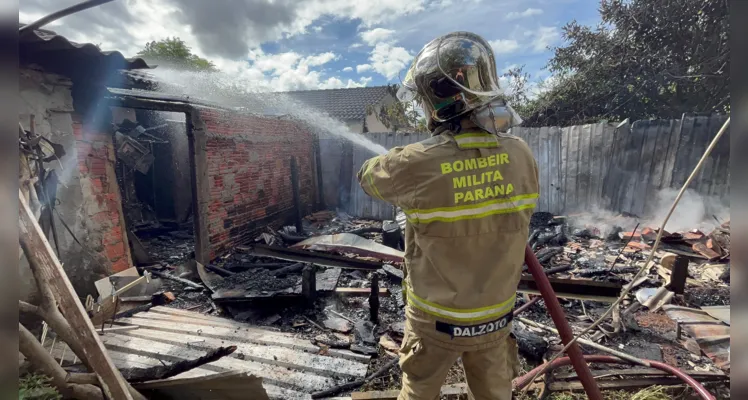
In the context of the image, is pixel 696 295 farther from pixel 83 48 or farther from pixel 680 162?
pixel 83 48

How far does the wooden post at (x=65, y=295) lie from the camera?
187 centimetres

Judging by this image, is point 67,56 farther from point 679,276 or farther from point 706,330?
point 679,276

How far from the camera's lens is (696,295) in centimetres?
471

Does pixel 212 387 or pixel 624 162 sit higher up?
pixel 624 162

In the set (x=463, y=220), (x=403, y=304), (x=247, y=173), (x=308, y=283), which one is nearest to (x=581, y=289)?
(x=403, y=304)

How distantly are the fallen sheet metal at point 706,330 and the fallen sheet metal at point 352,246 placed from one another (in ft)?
12.3

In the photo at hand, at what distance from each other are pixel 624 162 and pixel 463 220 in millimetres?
8143

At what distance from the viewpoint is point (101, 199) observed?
4852 mm

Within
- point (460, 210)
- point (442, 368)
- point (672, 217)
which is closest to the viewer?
point (460, 210)

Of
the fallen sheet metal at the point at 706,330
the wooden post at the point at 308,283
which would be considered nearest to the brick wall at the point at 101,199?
the wooden post at the point at 308,283

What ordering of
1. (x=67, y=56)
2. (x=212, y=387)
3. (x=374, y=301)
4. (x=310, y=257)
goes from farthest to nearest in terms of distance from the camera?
A: 1. (x=310, y=257)
2. (x=374, y=301)
3. (x=67, y=56)
4. (x=212, y=387)

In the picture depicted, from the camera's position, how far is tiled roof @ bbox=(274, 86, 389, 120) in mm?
20219

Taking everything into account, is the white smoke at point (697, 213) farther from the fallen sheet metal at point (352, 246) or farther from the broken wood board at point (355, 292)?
the broken wood board at point (355, 292)

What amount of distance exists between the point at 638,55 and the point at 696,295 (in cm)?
904
